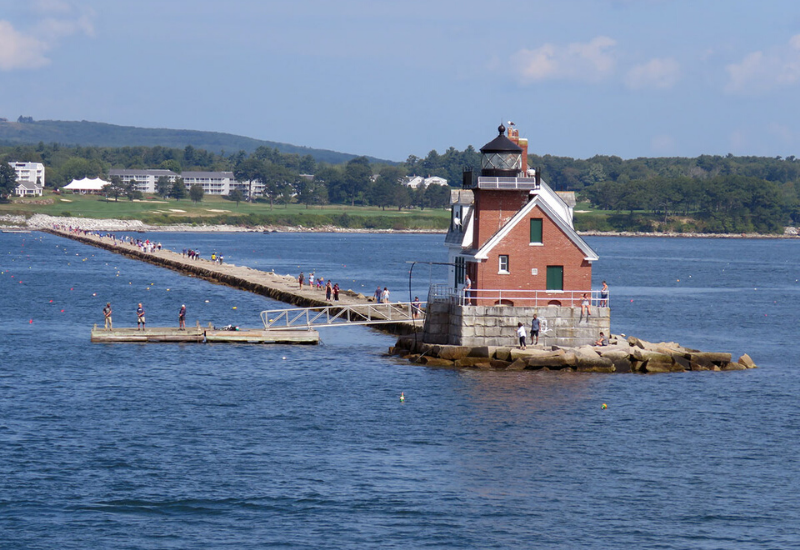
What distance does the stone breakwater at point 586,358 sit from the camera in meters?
48.5

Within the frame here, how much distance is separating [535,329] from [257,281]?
4806 cm

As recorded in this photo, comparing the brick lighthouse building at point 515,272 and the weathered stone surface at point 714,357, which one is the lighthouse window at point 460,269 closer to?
the brick lighthouse building at point 515,272

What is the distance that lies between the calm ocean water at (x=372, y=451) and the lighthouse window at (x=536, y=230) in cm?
666

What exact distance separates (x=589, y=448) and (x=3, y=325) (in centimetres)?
4593

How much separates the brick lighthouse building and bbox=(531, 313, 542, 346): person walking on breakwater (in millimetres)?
468

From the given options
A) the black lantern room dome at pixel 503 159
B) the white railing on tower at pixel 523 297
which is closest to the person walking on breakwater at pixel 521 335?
the white railing on tower at pixel 523 297

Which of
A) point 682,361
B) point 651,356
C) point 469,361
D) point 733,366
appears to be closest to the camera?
point 469,361

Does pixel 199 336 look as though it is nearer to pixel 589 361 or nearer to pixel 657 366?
pixel 589 361

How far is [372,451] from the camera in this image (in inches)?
1395

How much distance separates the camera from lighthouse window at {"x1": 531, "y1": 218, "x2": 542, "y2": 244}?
50.5 metres

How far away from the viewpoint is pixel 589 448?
119ft

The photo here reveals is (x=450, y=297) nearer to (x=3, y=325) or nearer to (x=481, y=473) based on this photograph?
(x=481, y=473)

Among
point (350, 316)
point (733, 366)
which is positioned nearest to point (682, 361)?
point (733, 366)

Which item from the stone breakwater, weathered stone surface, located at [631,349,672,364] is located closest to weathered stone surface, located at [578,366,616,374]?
the stone breakwater
